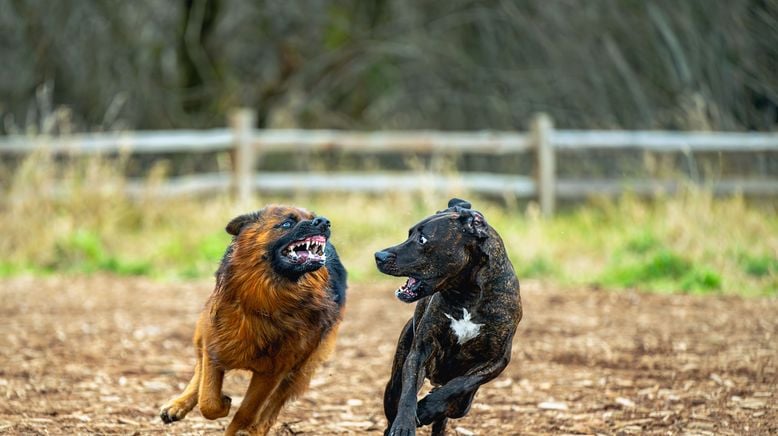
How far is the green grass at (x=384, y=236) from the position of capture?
9.94m

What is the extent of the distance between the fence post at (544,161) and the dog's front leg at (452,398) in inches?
366

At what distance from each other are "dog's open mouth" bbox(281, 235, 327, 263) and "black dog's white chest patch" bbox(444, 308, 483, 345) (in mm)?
643

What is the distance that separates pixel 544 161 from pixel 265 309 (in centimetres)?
943

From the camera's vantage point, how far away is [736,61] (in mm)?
13633

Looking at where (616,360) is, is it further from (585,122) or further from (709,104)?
(585,122)

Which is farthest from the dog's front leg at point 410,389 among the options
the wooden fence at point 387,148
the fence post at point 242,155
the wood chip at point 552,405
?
the fence post at point 242,155

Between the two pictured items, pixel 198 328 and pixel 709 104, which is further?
pixel 709 104

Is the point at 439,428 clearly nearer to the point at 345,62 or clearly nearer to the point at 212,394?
the point at 212,394

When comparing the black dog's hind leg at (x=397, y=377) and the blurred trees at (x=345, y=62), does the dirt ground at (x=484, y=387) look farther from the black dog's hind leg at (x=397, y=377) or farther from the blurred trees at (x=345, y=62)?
the blurred trees at (x=345, y=62)

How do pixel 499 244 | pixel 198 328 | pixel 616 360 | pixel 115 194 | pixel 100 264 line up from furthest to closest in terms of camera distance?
pixel 115 194 → pixel 100 264 → pixel 616 360 → pixel 198 328 → pixel 499 244

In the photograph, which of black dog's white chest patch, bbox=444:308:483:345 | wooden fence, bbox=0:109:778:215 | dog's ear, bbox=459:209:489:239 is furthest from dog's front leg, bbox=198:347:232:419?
wooden fence, bbox=0:109:778:215

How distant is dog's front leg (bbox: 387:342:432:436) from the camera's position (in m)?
4.06

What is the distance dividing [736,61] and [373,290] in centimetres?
646

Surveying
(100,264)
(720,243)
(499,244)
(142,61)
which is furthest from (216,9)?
(499,244)
